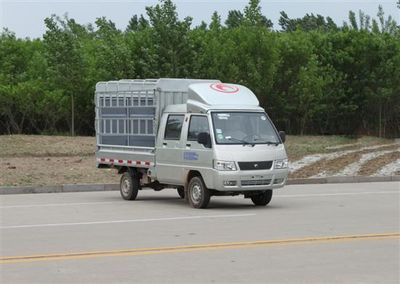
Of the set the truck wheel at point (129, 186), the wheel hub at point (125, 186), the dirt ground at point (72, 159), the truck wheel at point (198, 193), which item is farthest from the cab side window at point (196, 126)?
the dirt ground at point (72, 159)

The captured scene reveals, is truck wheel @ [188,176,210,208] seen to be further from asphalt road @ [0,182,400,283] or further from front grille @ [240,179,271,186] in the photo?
front grille @ [240,179,271,186]

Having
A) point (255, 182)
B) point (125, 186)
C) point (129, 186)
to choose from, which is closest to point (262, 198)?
point (255, 182)

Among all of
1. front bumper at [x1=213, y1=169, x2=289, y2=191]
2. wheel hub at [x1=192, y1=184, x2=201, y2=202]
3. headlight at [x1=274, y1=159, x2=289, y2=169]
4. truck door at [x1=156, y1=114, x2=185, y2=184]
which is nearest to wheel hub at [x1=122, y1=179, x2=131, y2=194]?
truck door at [x1=156, y1=114, x2=185, y2=184]

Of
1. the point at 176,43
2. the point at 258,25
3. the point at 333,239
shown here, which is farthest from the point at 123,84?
the point at 258,25

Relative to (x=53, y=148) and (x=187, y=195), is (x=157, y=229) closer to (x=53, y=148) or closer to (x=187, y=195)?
(x=187, y=195)

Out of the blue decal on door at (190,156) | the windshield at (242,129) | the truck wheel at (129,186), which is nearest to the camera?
the windshield at (242,129)

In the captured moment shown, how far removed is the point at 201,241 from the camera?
10.6 meters

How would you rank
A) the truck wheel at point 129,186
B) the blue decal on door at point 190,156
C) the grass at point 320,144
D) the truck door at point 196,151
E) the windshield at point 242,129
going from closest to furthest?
the truck door at point 196,151 < the windshield at point 242,129 < the blue decal on door at point 190,156 < the truck wheel at point 129,186 < the grass at point 320,144

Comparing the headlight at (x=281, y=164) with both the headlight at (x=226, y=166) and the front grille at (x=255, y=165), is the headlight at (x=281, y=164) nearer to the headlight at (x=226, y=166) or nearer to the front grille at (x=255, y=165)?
the front grille at (x=255, y=165)

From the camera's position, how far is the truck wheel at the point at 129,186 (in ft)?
56.9

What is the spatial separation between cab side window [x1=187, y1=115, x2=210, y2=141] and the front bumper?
1.11 m

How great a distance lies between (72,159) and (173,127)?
10.1 metres

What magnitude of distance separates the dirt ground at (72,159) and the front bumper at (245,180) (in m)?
6.93

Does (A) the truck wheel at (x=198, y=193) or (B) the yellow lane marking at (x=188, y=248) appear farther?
(A) the truck wheel at (x=198, y=193)
